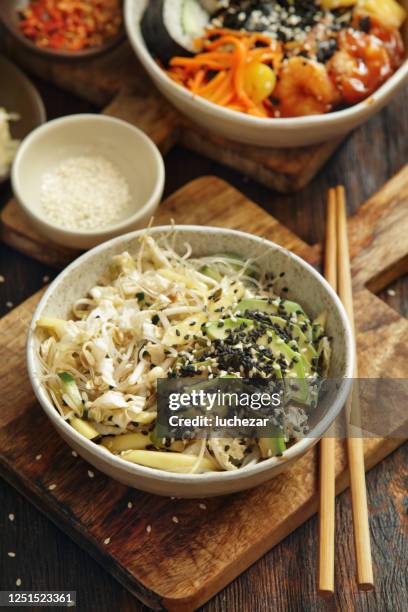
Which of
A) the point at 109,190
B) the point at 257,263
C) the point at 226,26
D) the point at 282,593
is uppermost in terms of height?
the point at 226,26

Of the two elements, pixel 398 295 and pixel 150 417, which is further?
pixel 398 295

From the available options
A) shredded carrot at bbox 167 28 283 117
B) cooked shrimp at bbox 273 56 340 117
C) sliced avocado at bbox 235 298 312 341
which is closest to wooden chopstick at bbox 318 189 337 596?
sliced avocado at bbox 235 298 312 341

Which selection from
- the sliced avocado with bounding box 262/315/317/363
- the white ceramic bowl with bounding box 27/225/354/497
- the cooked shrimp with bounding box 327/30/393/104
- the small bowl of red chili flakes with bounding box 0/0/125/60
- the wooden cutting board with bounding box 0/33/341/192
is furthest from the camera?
the small bowl of red chili flakes with bounding box 0/0/125/60

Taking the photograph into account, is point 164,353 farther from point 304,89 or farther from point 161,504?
point 304,89

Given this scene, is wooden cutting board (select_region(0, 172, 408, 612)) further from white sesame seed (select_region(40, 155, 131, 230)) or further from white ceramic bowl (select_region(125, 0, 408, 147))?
white ceramic bowl (select_region(125, 0, 408, 147))

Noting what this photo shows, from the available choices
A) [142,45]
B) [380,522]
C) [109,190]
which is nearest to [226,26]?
[142,45]

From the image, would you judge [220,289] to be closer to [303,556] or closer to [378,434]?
[378,434]
